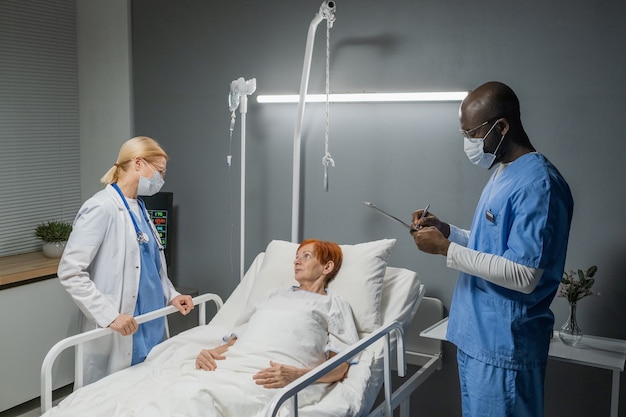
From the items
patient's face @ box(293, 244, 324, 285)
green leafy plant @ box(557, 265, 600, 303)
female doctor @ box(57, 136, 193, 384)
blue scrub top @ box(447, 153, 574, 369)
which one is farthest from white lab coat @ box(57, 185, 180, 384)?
green leafy plant @ box(557, 265, 600, 303)

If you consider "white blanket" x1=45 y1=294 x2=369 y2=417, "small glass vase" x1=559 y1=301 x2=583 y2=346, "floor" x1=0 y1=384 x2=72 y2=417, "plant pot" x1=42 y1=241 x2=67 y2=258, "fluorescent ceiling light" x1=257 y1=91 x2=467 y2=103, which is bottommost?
"floor" x1=0 y1=384 x2=72 y2=417

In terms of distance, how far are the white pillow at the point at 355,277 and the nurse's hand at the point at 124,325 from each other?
1.77 ft

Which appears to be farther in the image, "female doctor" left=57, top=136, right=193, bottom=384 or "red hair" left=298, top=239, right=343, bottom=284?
"red hair" left=298, top=239, right=343, bottom=284

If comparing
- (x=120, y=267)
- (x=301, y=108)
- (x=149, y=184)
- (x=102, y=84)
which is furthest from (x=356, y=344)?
(x=102, y=84)

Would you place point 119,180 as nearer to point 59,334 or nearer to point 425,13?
point 59,334

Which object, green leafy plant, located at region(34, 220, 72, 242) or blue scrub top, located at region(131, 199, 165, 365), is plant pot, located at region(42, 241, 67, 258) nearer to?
green leafy plant, located at region(34, 220, 72, 242)

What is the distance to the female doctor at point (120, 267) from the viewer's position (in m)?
2.54

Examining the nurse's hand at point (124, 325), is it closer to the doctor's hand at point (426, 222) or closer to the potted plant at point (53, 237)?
the doctor's hand at point (426, 222)

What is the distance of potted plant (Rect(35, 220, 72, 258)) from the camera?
3785mm

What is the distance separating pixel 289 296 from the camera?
2701 mm

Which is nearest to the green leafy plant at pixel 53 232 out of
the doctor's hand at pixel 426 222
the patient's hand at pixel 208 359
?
the patient's hand at pixel 208 359

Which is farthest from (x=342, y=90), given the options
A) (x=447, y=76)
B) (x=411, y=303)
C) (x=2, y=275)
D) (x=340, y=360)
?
(x=2, y=275)

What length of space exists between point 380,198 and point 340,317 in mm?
846

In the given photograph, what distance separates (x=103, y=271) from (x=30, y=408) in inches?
→ 58.4
